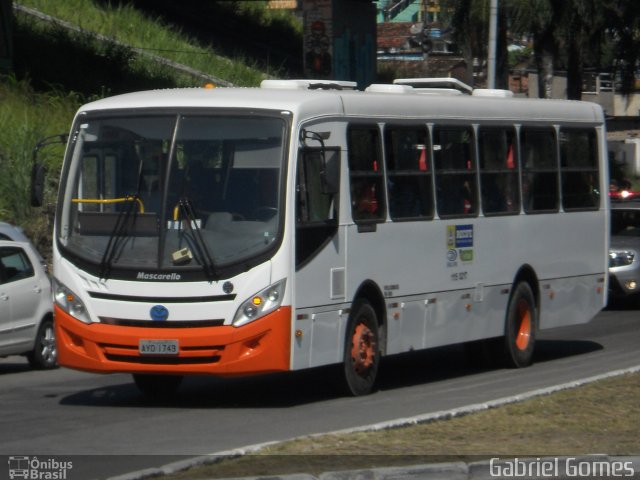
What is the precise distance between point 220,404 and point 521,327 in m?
4.94

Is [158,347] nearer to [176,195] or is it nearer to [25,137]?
[176,195]

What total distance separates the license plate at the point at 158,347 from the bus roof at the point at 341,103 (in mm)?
2114

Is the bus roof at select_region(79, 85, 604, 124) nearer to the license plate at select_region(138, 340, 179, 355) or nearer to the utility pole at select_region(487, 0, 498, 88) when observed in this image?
the license plate at select_region(138, 340, 179, 355)

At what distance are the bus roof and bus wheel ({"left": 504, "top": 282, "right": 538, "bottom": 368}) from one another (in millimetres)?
2030

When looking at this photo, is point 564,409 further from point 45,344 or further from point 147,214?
point 45,344

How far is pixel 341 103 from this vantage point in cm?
1280

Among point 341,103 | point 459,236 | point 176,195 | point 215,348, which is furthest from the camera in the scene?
point 459,236

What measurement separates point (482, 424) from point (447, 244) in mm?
4019

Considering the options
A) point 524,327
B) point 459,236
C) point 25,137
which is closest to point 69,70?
point 25,137

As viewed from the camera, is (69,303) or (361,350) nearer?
(69,303)

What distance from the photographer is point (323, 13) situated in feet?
131

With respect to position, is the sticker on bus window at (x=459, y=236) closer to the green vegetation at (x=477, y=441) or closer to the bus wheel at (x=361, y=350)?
the bus wheel at (x=361, y=350)

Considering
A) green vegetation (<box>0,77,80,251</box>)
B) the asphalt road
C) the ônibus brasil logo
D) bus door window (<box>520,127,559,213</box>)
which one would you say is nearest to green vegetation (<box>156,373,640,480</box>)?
the asphalt road

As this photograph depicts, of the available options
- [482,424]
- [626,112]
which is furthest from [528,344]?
[626,112]
